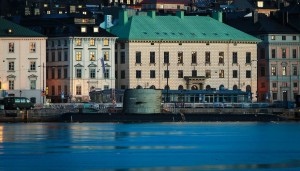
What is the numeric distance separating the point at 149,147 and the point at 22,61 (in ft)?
236

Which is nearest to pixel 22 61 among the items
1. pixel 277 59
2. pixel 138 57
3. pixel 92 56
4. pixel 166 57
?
pixel 92 56

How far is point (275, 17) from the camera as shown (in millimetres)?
176750

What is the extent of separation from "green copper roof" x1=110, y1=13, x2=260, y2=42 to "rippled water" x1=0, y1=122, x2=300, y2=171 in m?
45.6

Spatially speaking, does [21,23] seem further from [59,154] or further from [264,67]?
[59,154]

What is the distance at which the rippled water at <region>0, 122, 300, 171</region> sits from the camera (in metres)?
71.5

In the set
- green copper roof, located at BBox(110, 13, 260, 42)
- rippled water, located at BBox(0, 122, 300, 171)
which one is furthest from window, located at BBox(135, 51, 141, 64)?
rippled water, located at BBox(0, 122, 300, 171)

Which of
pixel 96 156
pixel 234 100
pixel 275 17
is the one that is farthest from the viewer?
pixel 275 17

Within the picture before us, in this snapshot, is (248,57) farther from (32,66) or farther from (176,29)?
(32,66)

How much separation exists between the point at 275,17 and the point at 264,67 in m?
8.03

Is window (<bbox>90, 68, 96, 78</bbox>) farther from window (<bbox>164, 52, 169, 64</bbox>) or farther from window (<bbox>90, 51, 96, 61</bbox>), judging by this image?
window (<bbox>164, 52, 169, 64</bbox>)

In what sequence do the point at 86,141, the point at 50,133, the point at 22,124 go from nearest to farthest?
the point at 86,141
the point at 50,133
the point at 22,124

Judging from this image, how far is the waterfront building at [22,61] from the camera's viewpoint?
154625 millimetres

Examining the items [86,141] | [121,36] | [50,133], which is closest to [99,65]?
[121,36]

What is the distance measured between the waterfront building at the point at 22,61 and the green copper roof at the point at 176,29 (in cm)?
1014
